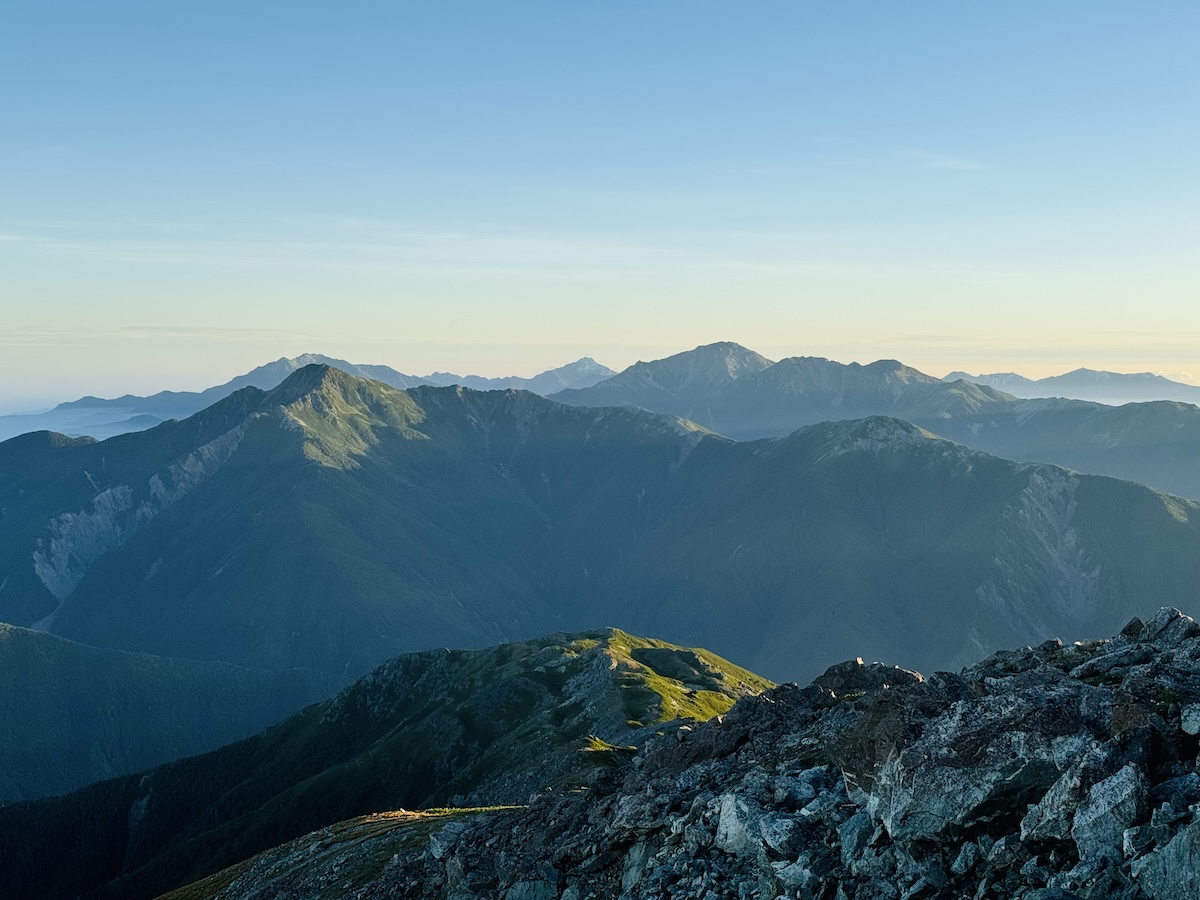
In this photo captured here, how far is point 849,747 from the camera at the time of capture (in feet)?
150

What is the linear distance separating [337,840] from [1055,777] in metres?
78.1

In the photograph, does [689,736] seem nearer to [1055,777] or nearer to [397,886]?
[397,886]

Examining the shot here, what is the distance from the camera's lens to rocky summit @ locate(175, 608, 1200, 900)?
3259 cm

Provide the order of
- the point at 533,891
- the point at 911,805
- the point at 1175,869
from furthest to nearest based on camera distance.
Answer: the point at 533,891, the point at 911,805, the point at 1175,869

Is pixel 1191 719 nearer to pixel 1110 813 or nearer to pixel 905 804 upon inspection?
pixel 1110 813

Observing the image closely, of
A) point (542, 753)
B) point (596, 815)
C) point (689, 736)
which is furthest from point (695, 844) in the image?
point (542, 753)

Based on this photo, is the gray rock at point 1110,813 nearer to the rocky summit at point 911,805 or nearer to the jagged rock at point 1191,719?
the rocky summit at point 911,805

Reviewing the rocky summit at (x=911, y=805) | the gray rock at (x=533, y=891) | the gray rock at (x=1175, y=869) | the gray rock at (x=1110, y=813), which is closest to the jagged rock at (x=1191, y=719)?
the rocky summit at (x=911, y=805)

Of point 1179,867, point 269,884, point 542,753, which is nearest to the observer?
point 1179,867

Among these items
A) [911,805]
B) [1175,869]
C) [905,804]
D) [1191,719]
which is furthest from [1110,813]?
[905,804]

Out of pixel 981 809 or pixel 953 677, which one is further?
pixel 953 677

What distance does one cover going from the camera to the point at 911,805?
1508 inches

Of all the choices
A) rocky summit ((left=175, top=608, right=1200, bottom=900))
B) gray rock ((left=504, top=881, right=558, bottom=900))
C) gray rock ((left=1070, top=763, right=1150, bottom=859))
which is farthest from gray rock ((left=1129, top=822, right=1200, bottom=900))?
gray rock ((left=504, top=881, right=558, bottom=900))

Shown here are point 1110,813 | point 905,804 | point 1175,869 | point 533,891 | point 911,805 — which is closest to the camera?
point 1175,869
